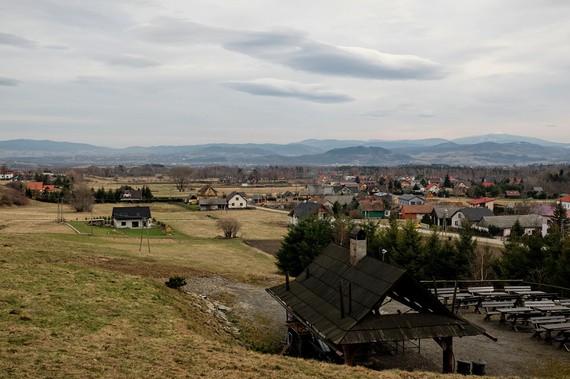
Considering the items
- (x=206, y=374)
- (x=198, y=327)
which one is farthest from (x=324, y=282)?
(x=206, y=374)

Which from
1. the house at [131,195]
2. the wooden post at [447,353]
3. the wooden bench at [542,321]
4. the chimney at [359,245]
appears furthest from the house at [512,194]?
the wooden post at [447,353]

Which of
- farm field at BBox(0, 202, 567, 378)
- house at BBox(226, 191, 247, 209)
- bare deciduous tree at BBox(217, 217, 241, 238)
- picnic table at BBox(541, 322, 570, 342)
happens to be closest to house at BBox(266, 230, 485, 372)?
Result: farm field at BBox(0, 202, 567, 378)

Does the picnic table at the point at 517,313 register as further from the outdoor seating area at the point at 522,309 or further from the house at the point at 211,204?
the house at the point at 211,204

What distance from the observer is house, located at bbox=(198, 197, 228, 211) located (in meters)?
110

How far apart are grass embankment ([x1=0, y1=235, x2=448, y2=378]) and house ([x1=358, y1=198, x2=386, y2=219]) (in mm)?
79552

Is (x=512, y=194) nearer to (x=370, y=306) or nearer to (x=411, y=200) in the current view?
(x=411, y=200)

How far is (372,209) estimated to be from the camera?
4072 inches

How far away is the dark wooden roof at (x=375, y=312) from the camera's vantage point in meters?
15.7

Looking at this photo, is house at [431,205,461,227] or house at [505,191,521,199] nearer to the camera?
house at [431,205,461,227]

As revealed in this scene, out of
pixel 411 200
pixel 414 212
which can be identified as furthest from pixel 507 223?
pixel 411 200

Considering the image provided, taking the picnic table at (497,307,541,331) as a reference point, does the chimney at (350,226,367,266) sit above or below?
above

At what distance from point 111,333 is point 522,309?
15.9 m

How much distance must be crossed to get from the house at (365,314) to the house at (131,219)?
60785mm

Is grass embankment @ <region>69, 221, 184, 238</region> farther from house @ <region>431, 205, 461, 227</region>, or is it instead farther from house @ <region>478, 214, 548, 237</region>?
house @ <region>478, 214, 548, 237</region>
